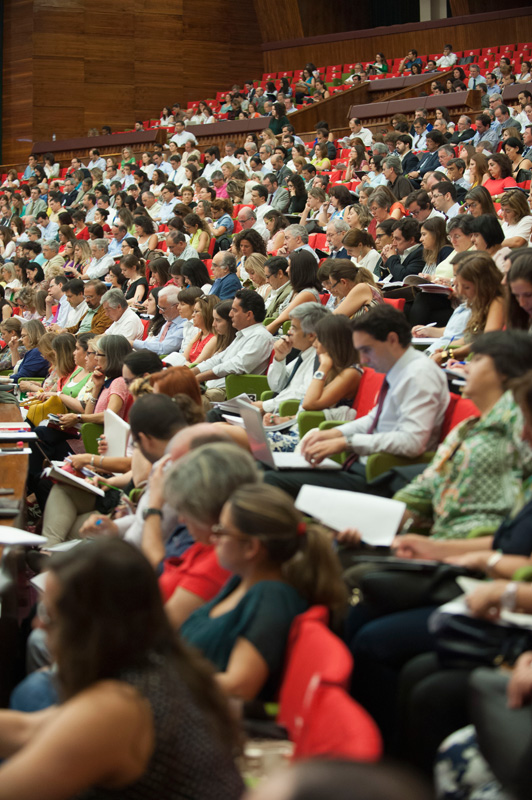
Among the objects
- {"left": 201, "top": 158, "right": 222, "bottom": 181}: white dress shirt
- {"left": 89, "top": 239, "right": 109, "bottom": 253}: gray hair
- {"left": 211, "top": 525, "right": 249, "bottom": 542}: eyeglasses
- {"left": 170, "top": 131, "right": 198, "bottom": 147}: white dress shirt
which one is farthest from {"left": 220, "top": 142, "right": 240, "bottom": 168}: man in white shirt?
{"left": 211, "top": 525, "right": 249, "bottom": 542}: eyeglasses

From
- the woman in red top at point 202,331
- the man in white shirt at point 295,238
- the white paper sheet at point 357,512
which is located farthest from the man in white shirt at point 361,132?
the white paper sheet at point 357,512

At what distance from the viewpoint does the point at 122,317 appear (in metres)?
5.89

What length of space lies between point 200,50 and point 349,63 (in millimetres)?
3043

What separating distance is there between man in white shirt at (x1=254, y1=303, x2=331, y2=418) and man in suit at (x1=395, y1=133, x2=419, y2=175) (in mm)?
4842

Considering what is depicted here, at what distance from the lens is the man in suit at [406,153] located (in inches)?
328

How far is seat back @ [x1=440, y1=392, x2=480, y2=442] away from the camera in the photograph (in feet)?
8.47

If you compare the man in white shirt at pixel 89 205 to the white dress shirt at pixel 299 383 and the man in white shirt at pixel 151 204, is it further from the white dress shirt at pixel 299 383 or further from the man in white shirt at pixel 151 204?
the white dress shirt at pixel 299 383

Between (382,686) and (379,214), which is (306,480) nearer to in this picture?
(382,686)

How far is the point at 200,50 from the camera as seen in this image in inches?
675

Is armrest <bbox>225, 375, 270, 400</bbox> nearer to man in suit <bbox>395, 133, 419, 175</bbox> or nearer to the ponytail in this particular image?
the ponytail

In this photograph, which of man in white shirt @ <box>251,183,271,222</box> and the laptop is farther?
man in white shirt @ <box>251,183,271,222</box>

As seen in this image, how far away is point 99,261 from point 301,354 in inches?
203

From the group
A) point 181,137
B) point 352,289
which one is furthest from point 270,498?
point 181,137

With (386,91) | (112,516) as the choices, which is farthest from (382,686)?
(386,91)
